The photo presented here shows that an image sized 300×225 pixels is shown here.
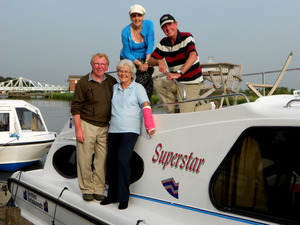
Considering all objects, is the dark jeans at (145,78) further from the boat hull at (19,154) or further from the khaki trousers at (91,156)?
the boat hull at (19,154)

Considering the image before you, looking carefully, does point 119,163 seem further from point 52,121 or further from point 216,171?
point 52,121

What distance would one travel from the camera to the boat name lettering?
307 centimetres

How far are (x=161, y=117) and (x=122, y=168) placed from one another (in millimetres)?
683

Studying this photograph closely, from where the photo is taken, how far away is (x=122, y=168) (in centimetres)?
345

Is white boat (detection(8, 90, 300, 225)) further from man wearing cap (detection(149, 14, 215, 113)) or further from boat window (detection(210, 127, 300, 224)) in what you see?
man wearing cap (detection(149, 14, 215, 113))

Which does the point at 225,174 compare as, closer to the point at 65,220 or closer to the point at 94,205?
the point at 94,205

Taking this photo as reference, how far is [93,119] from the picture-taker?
3.74 metres

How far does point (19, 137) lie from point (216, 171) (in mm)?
9971

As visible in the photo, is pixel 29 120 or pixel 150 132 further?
pixel 29 120

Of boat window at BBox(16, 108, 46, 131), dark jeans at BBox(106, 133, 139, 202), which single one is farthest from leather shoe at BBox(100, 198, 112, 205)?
boat window at BBox(16, 108, 46, 131)

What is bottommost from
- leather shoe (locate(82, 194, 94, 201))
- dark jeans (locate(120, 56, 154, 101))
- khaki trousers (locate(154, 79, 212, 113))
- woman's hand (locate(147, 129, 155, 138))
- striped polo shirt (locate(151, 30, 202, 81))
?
leather shoe (locate(82, 194, 94, 201))

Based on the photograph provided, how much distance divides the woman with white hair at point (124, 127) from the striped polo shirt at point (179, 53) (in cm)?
93

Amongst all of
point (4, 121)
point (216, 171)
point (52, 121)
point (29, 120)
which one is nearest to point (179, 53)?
point (216, 171)

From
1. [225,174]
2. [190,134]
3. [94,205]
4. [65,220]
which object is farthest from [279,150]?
[65,220]
